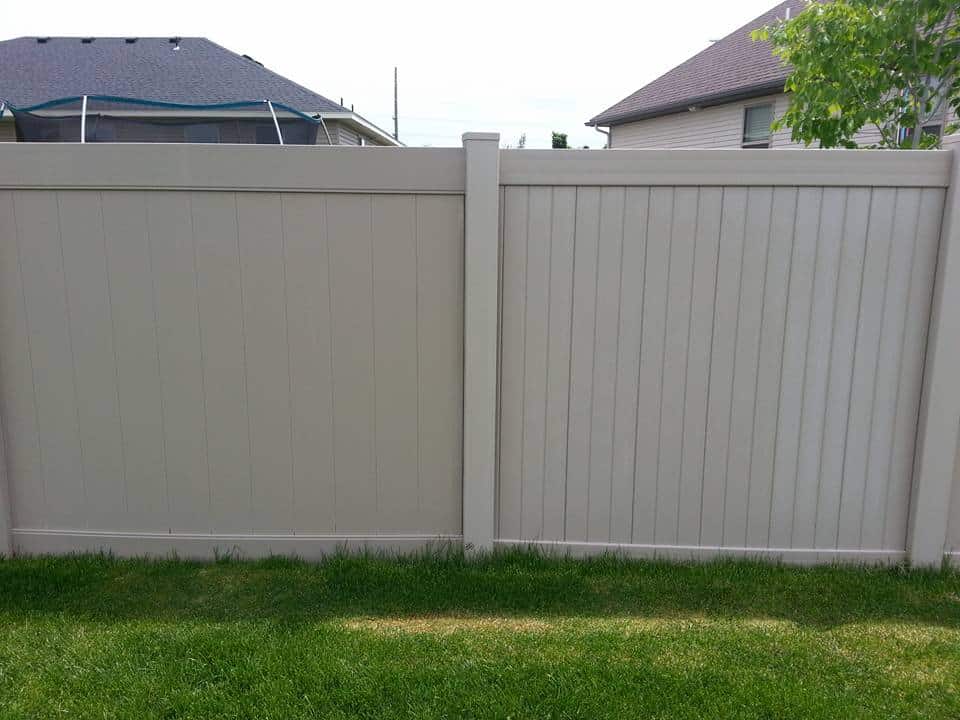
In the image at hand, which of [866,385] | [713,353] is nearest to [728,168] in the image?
[713,353]

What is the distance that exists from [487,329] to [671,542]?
1.52 metres

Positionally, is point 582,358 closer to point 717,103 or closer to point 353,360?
point 353,360

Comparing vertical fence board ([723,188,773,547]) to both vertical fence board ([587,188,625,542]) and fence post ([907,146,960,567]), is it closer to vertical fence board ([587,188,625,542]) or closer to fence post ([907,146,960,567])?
vertical fence board ([587,188,625,542])

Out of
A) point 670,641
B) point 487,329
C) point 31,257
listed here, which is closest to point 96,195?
point 31,257

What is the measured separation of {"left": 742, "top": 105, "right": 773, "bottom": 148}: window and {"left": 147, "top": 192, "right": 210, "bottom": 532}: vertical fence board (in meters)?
12.9

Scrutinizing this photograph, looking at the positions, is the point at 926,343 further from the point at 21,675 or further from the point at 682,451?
the point at 21,675

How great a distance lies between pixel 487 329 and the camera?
346 cm

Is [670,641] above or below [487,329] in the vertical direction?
below

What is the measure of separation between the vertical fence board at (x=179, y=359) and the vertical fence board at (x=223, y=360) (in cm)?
4

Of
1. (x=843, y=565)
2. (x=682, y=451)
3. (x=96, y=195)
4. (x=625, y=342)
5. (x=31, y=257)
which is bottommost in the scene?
(x=843, y=565)

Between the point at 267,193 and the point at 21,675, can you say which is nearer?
the point at 21,675

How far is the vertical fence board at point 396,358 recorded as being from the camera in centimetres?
346

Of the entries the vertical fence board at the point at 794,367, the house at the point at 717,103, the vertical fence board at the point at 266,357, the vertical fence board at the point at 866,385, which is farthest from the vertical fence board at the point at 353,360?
the house at the point at 717,103

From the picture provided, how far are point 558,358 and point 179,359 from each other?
1963 mm
